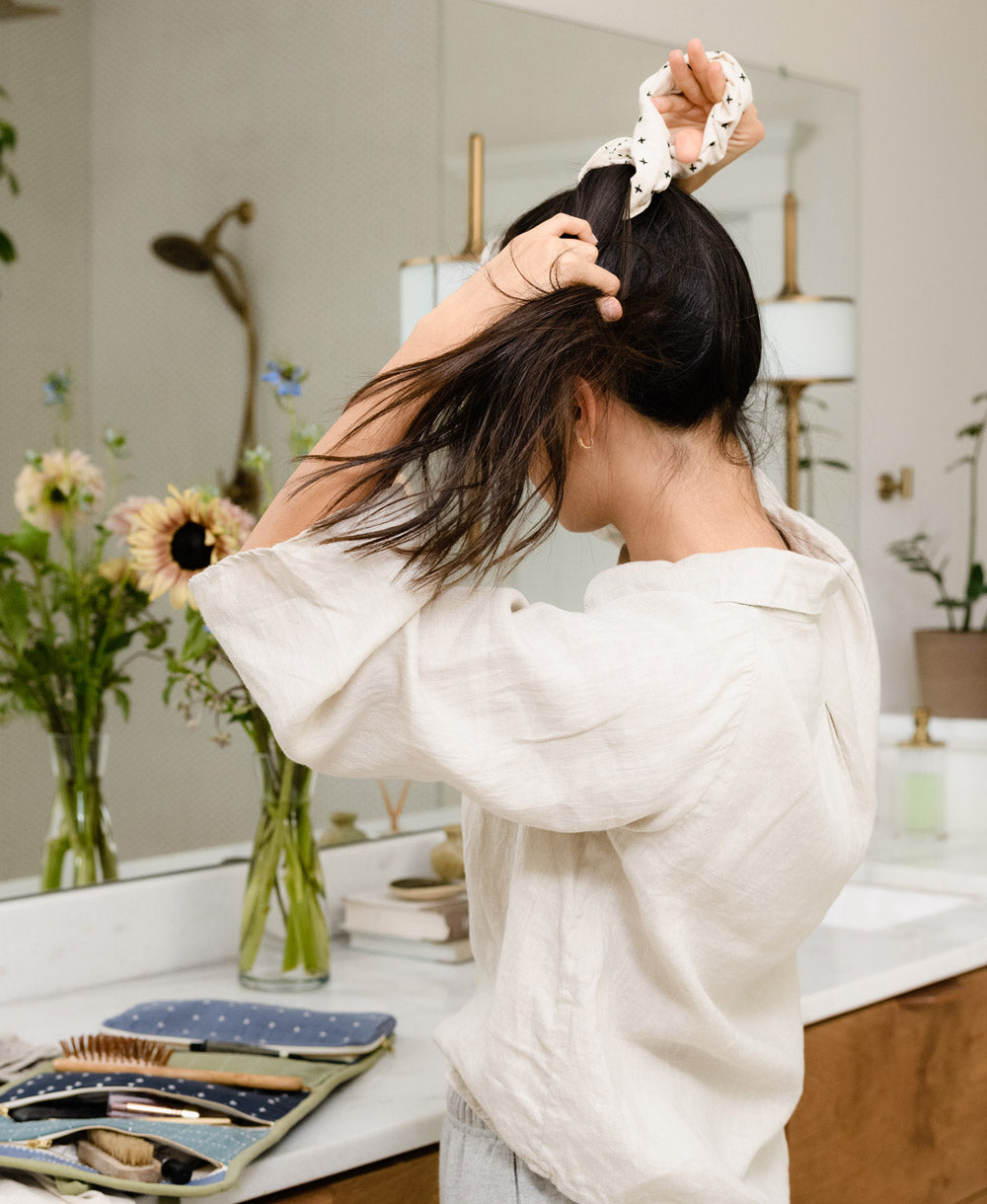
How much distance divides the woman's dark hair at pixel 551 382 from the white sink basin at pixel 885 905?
127 centimetres

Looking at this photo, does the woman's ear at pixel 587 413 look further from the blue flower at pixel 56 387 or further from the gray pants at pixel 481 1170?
the blue flower at pixel 56 387

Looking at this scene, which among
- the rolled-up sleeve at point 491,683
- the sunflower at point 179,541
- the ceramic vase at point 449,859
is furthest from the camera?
the ceramic vase at point 449,859

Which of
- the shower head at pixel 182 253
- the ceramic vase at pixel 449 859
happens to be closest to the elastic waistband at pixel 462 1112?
the ceramic vase at pixel 449 859

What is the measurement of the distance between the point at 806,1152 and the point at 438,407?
0.92m

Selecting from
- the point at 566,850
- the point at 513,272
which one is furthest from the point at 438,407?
the point at 566,850

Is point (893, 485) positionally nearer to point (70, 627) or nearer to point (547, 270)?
point (70, 627)

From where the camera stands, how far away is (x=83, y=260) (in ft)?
4.66

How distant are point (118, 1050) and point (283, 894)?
1.13 ft

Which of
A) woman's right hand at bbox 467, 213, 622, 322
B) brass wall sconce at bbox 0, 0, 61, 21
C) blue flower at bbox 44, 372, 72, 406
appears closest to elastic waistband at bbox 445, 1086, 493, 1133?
woman's right hand at bbox 467, 213, 622, 322

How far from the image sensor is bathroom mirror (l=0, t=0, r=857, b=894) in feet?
4.62

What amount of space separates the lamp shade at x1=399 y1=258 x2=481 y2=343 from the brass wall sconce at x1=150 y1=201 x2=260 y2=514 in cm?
21

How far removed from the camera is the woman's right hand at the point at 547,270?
736 mm

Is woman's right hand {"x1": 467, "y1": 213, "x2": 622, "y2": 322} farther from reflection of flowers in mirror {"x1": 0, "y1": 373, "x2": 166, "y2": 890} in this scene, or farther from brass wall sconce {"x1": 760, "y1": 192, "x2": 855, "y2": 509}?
brass wall sconce {"x1": 760, "y1": 192, "x2": 855, "y2": 509}

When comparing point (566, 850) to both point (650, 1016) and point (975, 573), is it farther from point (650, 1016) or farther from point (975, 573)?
point (975, 573)
